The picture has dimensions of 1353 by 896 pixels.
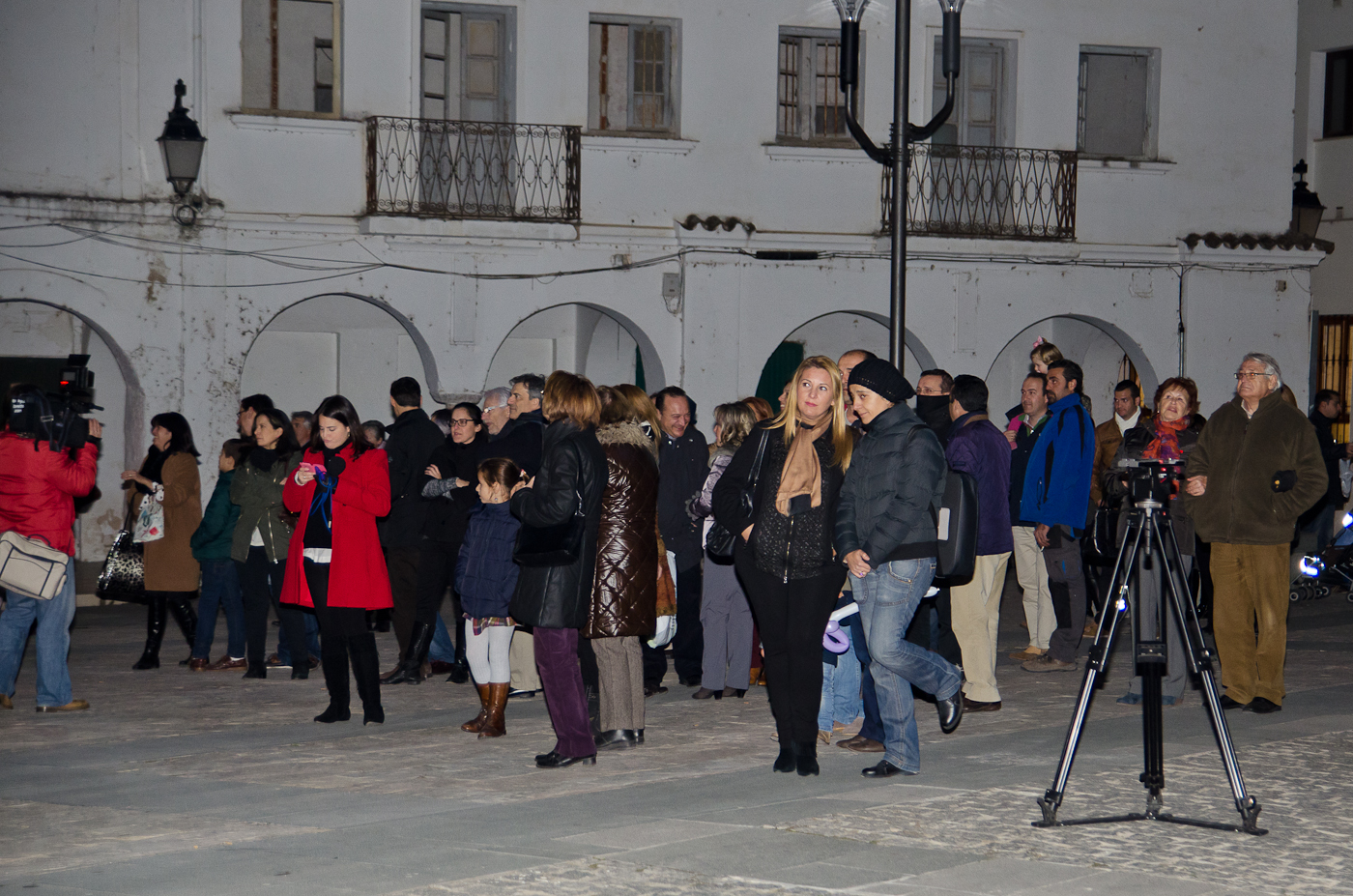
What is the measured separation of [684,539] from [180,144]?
8690 millimetres

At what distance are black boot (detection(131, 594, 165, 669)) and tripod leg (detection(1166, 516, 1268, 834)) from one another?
7.74m

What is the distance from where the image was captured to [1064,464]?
1152 centimetres

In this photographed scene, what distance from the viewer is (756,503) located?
325 inches

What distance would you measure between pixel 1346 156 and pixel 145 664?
19.4 metres

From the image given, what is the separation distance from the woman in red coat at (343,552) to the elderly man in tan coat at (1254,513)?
463 cm

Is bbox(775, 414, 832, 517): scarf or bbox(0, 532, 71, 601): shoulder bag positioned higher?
bbox(775, 414, 832, 517): scarf

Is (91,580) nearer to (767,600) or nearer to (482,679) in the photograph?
(482,679)

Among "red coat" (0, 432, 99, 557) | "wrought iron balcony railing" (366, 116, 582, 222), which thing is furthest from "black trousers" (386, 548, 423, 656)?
"wrought iron balcony railing" (366, 116, 582, 222)

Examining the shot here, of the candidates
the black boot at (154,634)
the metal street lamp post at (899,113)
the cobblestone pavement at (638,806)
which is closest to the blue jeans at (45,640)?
the cobblestone pavement at (638,806)

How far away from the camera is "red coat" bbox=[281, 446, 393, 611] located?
970 centimetres

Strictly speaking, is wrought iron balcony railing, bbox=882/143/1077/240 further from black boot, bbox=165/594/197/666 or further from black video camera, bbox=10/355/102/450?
black video camera, bbox=10/355/102/450

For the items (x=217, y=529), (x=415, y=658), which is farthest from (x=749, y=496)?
(x=217, y=529)

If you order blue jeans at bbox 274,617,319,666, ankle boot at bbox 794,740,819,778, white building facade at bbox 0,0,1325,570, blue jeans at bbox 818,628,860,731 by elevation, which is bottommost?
blue jeans at bbox 274,617,319,666

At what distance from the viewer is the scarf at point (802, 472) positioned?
813cm
